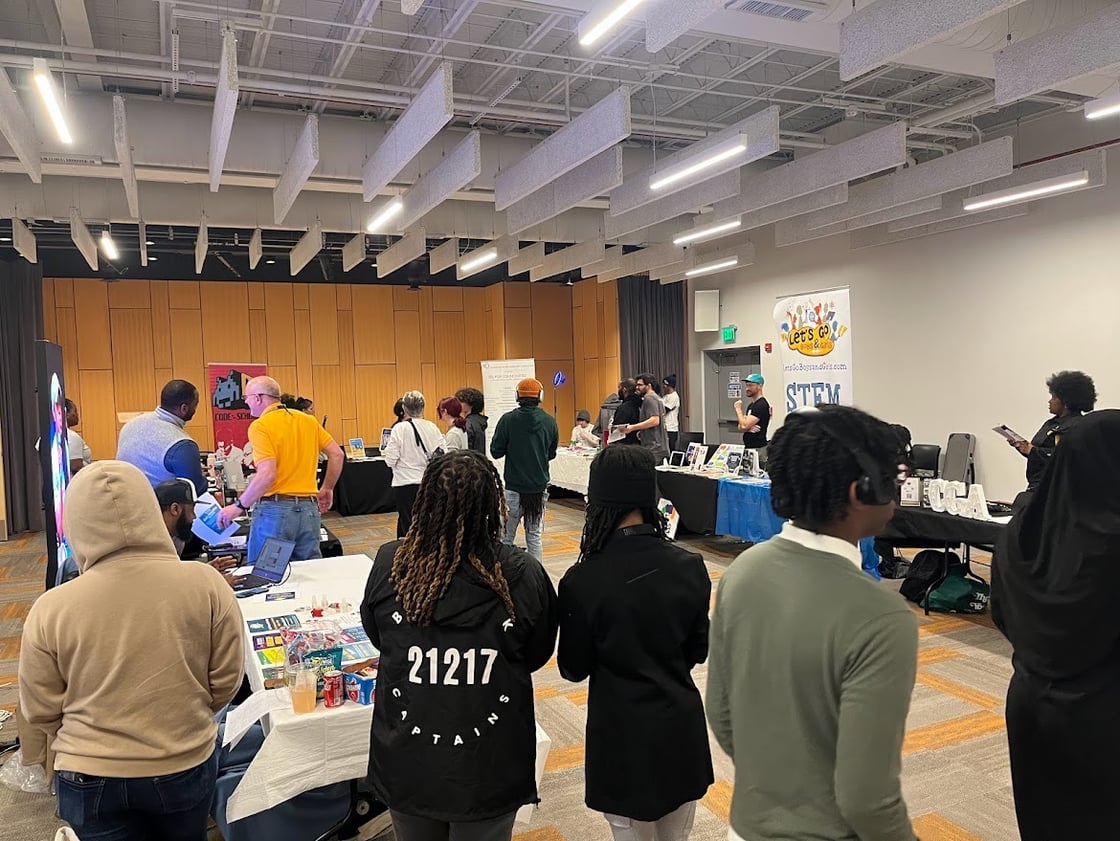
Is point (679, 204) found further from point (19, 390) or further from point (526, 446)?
point (19, 390)

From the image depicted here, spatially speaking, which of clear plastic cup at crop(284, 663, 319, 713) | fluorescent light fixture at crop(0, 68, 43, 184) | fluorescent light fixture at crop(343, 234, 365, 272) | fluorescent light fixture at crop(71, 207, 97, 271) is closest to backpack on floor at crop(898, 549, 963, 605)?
clear plastic cup at crop(284, 663, 319, 713)

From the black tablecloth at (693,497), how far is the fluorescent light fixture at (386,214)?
3449 mm

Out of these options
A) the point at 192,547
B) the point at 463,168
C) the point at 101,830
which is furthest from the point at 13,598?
the point at 101,830

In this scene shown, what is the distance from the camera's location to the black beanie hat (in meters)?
1.68

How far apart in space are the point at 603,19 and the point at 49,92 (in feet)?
9.18

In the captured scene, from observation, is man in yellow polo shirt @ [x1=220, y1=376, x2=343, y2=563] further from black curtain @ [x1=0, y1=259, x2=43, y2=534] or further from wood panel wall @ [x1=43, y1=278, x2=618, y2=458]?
wood panel wall @ [x1=43, y1=278, x2=618, y2=458]

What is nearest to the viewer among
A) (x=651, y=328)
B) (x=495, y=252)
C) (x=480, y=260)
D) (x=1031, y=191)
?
(x=1031, y=191)

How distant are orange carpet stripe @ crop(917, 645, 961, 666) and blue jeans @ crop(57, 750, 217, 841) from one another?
362 cm

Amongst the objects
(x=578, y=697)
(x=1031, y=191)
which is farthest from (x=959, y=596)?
(x=1031, y=191)

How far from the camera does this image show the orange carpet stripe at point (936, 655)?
418 cm

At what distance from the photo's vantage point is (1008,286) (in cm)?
762

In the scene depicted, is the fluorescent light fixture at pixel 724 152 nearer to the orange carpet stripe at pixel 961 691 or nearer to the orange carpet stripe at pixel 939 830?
the orange carpet stripe at pixel 961 691

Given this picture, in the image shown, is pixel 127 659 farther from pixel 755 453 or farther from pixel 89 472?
pixel 755 453

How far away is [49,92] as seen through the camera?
398 centimetres
